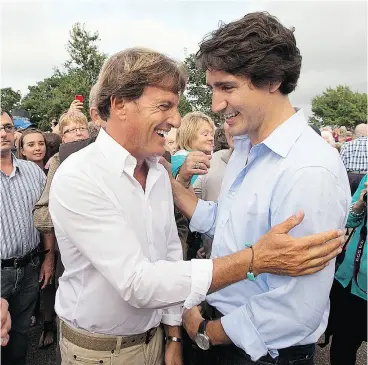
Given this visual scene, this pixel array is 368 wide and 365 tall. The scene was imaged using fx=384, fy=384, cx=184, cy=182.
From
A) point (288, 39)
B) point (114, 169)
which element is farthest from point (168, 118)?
point (288, 39)

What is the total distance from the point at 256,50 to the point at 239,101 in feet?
0.69

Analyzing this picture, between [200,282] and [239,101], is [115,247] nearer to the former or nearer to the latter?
[200,282]

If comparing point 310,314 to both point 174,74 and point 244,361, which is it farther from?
point 174,74

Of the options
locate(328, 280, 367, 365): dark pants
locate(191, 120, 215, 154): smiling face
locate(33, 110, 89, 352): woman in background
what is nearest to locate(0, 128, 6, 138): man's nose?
locate(33, 110, 89, 352): woman in background

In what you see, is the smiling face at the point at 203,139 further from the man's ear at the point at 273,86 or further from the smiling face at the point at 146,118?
the man's ear at the point at 273,86

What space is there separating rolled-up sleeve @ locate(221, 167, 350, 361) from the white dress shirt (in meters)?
0.25

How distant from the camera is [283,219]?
1.44 meters

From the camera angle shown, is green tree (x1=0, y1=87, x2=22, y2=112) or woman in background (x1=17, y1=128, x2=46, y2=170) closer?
woman in background (x1=17, y1=128, x2=46, y2=170)

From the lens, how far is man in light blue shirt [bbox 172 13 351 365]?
4.63 ft

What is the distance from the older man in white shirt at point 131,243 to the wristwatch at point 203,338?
0.70ft

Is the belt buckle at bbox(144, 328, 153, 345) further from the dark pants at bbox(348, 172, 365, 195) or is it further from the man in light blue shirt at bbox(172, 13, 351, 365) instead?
the dark pants at bbox(348, 172, 365, 195)

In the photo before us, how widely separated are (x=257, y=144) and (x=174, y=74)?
1.56ft

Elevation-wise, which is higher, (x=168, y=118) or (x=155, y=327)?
(x=168, y=118)

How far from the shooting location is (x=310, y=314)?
1.45 m
